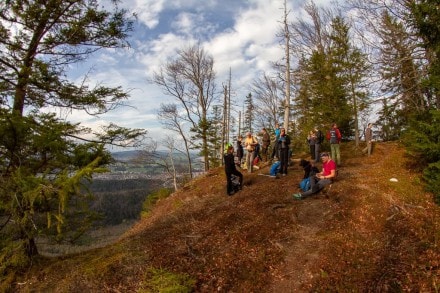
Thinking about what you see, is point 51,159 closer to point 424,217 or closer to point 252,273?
point 252,273

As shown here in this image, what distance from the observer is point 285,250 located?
299 inches

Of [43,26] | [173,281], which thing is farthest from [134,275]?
[43,26]

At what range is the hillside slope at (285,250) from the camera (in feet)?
20.9

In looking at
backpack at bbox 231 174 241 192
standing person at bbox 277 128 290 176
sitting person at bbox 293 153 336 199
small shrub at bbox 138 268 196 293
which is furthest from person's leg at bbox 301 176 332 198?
small shrub at bbox 138 268 196 293

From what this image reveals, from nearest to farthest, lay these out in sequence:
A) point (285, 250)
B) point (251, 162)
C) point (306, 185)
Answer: point (285, 250) < point (306, 185) < point (251, 162)

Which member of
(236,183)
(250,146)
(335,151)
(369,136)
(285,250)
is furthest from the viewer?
(369,136)

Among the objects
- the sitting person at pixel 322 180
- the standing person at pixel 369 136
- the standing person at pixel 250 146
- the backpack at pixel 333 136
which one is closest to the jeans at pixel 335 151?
the backpack at pixel 333 136

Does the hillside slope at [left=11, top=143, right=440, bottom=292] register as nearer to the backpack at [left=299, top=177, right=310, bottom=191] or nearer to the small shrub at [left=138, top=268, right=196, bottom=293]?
the small shrub at [left=138, top=268, right=196, bottom=293]

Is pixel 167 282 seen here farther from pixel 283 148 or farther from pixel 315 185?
pixel 283 148

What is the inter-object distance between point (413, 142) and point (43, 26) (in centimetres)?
1201

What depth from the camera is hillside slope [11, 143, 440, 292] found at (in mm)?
6363

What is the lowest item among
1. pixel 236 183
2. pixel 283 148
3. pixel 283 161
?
pixel 236 183

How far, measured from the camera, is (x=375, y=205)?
31.0 feet

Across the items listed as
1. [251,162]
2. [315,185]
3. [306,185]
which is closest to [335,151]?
[251,162]
